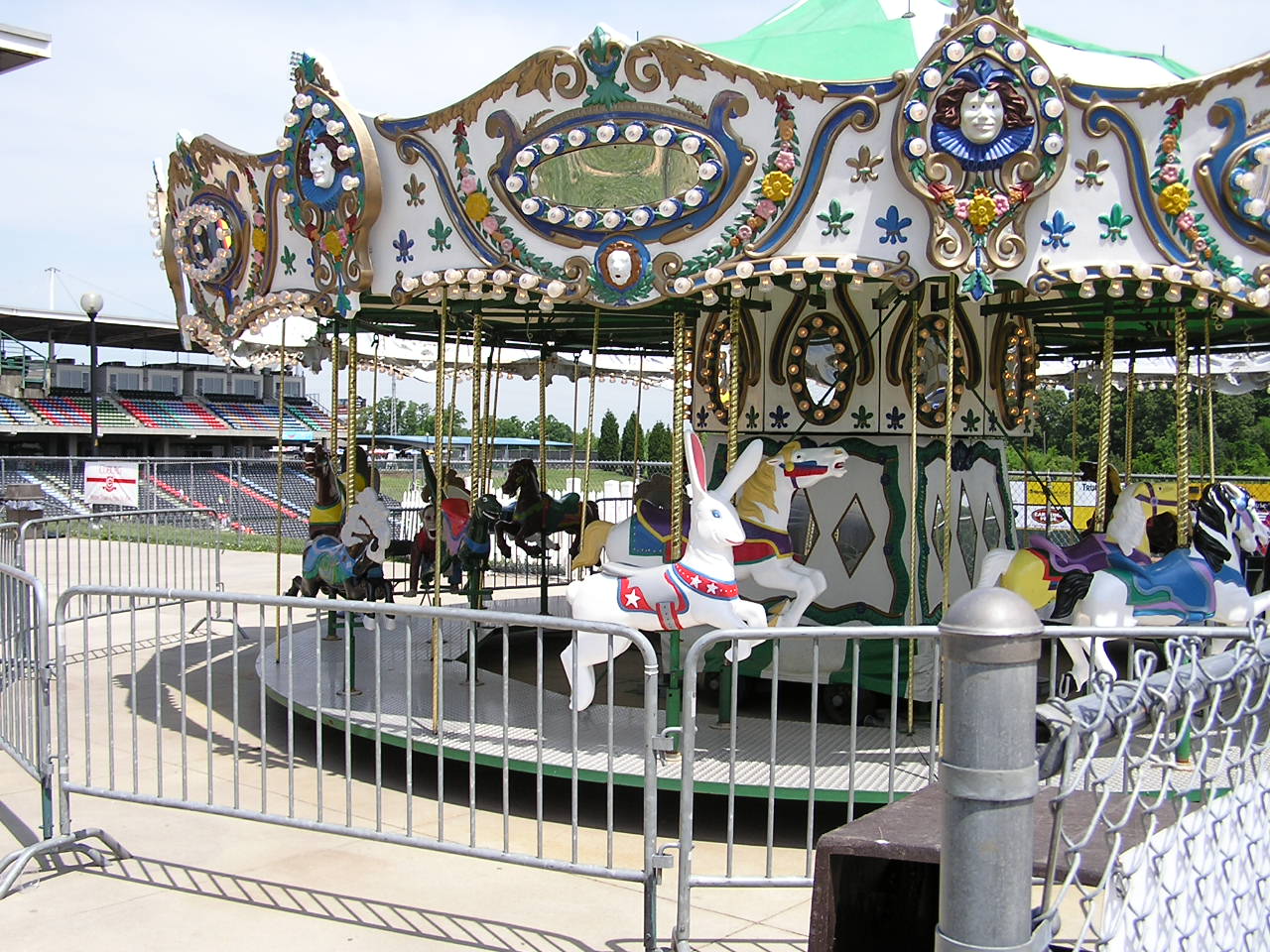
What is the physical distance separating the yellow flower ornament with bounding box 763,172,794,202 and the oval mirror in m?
0.36

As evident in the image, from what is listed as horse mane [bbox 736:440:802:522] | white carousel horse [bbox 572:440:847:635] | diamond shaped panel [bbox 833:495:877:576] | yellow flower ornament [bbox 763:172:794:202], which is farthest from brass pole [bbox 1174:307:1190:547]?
yellow flower ornament [bbox 763:172:794:202]

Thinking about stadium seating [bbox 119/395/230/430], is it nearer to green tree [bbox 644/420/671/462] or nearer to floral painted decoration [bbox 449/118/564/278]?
green tree [bbox 644/420/671/462]

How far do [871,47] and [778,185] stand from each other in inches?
89.4

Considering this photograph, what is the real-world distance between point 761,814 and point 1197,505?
3147 mm

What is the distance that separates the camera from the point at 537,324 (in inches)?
400

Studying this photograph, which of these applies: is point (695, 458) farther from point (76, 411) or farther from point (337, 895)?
point (76, 411)

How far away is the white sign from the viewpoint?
1917 centimetres

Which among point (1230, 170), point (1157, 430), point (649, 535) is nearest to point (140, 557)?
point (649, 535)

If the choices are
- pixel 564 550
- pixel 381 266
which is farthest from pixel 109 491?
pixel 381 266

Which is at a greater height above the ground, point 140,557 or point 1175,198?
point 1175,198

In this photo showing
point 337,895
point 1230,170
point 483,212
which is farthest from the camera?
point 483,212

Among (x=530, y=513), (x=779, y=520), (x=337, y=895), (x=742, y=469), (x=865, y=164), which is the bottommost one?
(x=337, y=895)

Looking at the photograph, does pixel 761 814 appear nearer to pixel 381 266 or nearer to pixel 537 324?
pixel 381 266

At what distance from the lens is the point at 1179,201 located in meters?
5.54
